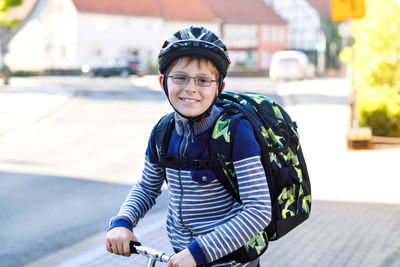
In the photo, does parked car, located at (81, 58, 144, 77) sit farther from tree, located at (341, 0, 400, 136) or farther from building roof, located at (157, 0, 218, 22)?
tree, located at (341, 0, 400, 136)

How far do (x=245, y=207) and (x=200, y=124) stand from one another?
1.11ft

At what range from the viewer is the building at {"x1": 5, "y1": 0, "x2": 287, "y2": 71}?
66.3 m

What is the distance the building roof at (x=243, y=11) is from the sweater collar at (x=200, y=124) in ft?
253

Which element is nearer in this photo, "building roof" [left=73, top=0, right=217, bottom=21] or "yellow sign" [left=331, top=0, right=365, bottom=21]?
"yellow sign" [left=331, top=0, right=365, bottom=21]

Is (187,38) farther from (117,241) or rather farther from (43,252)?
(43,252)

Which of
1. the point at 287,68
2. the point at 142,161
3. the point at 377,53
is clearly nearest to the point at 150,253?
the point at 142,161

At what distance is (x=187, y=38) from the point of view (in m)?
2.41

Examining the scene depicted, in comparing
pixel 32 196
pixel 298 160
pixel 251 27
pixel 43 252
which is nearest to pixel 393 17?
pixel 32 196

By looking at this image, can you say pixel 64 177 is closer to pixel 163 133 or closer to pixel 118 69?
pixel 163 133

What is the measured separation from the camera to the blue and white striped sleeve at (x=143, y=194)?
260 cm

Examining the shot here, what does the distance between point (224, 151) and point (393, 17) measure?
14.1m

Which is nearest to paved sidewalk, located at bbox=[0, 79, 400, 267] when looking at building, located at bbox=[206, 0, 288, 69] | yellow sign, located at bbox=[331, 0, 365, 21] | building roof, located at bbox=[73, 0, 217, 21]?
yellow sign, located at bbox=[331, 0, 365, 21]

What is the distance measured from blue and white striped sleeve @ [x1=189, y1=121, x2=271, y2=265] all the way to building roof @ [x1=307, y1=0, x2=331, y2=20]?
79332mm

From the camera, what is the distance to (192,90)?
243 cm
